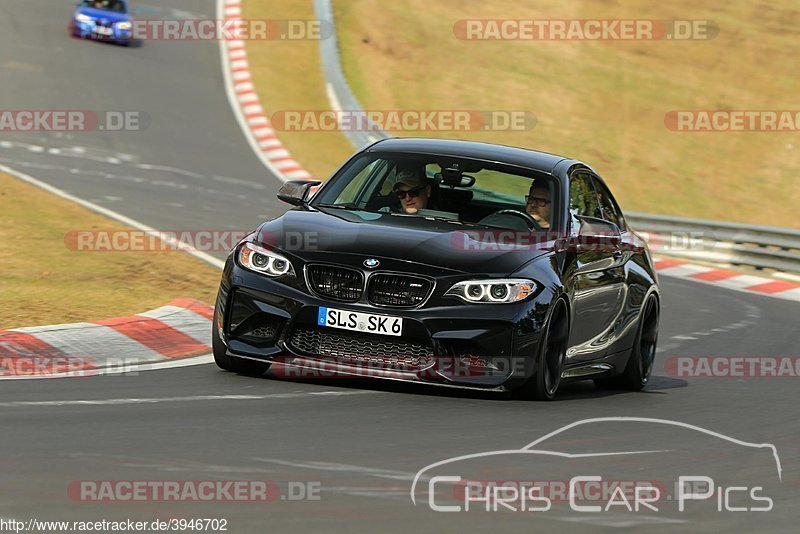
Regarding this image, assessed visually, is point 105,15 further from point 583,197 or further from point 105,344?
point 583,197


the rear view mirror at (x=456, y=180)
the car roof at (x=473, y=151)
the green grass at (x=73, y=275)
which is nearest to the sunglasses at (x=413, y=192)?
the rear view mirror at (x=456, y=180)

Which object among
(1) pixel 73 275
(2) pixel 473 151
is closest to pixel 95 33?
(1) pixel 73 275

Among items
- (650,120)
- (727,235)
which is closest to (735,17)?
(650,120)

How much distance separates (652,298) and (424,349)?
2852mm

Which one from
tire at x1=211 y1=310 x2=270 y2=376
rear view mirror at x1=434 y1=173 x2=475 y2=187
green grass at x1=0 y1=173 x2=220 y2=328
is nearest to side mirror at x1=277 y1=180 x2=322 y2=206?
rear view mirror at x1=434 y1=173 x2=475 y2=187

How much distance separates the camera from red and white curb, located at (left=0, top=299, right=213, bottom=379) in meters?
8.66

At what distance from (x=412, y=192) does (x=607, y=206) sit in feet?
5.42

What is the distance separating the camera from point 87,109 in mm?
25375

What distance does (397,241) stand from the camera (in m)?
8.33

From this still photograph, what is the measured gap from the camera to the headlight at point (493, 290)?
8.04 metres

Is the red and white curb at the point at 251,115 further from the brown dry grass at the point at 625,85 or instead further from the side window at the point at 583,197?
the side window at the point at 583,197

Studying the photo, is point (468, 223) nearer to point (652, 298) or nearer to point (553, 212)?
point (553, 212)

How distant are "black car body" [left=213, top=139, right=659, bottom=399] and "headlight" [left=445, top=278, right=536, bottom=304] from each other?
10 mm

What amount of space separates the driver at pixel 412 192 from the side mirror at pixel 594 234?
930 millimetres
